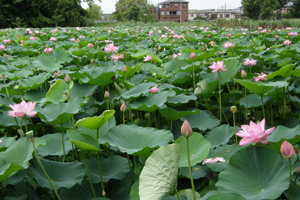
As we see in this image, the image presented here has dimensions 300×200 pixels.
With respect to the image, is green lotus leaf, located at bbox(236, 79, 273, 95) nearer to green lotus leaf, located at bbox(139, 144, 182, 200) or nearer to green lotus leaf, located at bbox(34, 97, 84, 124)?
green lotus leaf, located at bbox(139, 144, 182, 200)

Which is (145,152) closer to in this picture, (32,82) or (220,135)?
(220,135)

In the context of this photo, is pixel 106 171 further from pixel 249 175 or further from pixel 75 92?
pixel 75 92

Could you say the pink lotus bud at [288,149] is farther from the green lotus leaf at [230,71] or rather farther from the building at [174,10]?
the building at [174,10]

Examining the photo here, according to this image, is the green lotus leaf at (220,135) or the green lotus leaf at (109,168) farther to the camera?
the green lotus leaf at (220,135)

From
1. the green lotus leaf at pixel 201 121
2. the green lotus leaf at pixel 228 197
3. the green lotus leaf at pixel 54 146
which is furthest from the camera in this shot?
the green lotus leaf at pixel 201 121

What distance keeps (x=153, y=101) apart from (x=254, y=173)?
2.07 ft

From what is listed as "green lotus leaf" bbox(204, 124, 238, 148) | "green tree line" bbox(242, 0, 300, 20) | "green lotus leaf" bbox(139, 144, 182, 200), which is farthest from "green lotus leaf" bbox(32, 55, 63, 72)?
"green tree line" bbox(242, 0, 300, 20)

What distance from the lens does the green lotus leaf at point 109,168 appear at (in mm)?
875

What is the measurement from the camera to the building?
1972 inches

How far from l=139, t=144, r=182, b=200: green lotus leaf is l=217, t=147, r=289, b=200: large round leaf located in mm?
137

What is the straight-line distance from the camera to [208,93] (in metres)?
1.46

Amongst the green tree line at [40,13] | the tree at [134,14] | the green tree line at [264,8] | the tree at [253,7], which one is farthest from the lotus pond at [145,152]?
the tree at [253,7]

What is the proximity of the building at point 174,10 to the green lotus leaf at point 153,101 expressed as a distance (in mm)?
51789

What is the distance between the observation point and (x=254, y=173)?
0.64 metres
